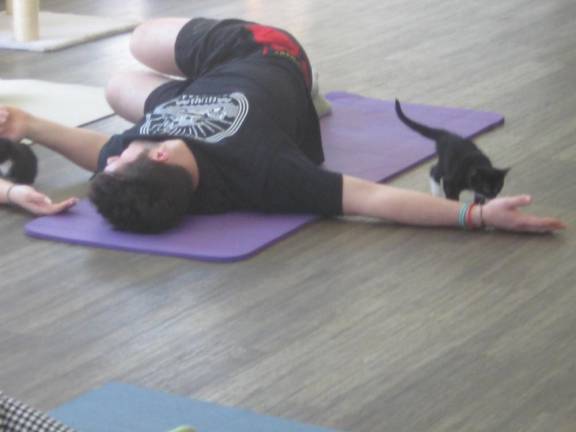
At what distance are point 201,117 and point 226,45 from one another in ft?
1.42

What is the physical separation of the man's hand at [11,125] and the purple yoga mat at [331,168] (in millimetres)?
287

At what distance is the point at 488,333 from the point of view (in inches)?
88.5

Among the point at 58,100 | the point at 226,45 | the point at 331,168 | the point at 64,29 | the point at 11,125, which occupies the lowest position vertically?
the point at 64,29

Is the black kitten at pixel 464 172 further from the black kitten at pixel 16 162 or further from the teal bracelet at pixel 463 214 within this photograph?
the black kitten at pixel 16 162

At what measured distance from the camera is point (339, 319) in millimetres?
2344

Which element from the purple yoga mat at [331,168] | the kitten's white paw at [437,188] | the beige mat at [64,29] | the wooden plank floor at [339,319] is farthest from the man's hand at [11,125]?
the beige mat at [64,29]

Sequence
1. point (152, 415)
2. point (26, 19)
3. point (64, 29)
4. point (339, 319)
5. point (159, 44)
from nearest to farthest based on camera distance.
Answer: point (152, 415), point (339, 319), point (159, 44), point (26, 19), point (64, 29)

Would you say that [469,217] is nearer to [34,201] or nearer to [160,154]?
[160,154]

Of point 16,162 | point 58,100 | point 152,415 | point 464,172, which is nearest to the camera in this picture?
point 152,415

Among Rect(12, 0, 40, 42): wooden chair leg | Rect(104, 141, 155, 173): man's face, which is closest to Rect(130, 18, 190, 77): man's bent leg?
Rect(104, 141, 155, 173): man's face

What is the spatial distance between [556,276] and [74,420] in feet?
3.43

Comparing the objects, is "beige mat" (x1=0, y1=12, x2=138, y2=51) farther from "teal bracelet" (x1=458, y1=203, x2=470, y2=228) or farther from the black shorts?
"teal bracelet" (x1=458, y1=203, x2=470, y2=228)

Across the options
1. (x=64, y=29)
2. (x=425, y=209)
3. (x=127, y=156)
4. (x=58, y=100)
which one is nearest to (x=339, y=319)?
(x=425, y=209)

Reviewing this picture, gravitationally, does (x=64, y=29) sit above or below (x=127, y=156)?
below
